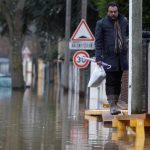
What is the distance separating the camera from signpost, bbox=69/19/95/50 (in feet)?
71.3

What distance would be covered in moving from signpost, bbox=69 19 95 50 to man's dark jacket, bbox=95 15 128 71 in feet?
30.5

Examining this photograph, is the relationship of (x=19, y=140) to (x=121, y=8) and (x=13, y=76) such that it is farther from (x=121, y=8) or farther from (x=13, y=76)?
(x=13, y=76)

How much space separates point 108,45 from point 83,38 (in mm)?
9770

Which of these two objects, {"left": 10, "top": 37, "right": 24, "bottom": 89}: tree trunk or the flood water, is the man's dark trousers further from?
{"left": 10, "top": 37, "right": 24, "bottom": 89}: tree trunk

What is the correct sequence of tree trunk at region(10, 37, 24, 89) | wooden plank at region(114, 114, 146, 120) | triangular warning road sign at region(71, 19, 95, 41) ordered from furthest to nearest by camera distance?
tree trunk at region(10, 37, 24, 89) → triangular warning road sign at region(71, 19, 95, 41) → wooden plank at region(114, 114, 146, 120)

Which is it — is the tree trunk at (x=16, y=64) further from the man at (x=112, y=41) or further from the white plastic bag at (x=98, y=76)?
the man at (x=112, y=41)

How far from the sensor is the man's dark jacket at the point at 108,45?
40.3ft

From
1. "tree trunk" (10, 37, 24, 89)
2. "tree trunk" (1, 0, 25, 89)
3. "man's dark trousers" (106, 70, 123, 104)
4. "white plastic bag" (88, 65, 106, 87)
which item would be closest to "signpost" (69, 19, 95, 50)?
"white plastic bag" (88, 65, 106, 87)

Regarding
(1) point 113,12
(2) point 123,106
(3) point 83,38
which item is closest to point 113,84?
(1) point 113,12

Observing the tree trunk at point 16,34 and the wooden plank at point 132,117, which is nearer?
the wooden plank at point 132,117

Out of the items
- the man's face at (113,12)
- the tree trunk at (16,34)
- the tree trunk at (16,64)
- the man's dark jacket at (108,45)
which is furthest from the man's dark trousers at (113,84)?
the tree trunk at (16,64)

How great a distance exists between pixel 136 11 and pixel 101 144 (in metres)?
2.81

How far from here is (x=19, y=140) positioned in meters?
11.3

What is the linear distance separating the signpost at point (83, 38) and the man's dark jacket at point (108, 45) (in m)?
9.28
